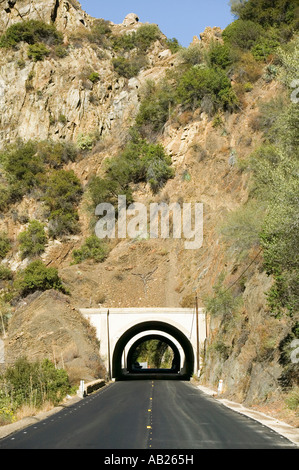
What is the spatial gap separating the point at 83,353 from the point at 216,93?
33395mm

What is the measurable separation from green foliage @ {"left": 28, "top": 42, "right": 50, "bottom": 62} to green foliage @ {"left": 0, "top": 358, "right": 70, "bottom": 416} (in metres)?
63.0

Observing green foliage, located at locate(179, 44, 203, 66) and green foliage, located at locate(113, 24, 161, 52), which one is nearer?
green foliage, located at locate(179, 44, 203, 66)

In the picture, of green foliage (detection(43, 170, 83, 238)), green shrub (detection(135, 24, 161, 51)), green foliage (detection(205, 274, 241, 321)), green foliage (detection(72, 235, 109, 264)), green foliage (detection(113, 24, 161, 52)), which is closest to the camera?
green foliage (detection(205, 274, 241, 321))

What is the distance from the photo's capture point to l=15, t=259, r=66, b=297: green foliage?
4941 cm

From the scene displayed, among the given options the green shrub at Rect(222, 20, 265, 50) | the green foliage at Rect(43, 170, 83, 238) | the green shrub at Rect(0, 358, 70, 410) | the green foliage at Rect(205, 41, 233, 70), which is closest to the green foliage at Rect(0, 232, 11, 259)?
the green foliage at Rect(43, 170, 83, 238)

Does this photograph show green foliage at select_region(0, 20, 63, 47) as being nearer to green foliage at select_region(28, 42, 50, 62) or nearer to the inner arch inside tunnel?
green foliage at select_region(28, 42, 50, 62)

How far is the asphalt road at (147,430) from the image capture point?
1242 cm

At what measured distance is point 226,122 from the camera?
59531 mm

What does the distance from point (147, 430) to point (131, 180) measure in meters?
51.4

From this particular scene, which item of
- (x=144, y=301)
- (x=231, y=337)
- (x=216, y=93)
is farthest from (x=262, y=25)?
(x=231, y=337)

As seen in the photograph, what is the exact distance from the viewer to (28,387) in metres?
23.5

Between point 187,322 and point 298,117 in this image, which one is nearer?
point 298,117

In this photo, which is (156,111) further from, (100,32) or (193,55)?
(100,32)
